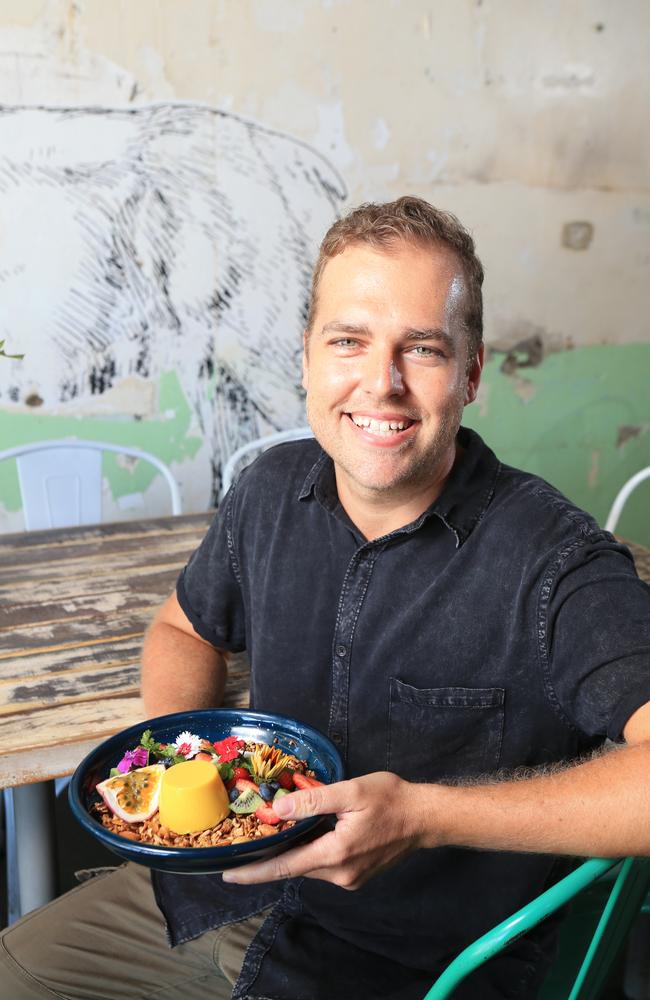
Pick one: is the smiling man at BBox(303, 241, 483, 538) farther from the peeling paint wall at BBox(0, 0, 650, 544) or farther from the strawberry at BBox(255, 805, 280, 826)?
the peeling paint wall at BBox(0, 0, 650, 544)

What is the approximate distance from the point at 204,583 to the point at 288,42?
7.49 feet

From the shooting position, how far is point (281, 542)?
4.38 ft

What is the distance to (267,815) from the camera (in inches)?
35.5

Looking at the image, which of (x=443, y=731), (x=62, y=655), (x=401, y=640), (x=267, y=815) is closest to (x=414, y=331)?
(x=401, y=640)

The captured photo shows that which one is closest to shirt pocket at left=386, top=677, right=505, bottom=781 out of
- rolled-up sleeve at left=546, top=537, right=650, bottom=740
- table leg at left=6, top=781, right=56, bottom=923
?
rolled-up sleeve at left=546, top=537, right=650, bottom=740

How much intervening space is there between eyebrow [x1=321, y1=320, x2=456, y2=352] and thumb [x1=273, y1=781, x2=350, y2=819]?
1.94 ft

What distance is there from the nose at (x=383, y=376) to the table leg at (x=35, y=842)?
85 centimetres

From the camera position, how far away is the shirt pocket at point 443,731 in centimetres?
117

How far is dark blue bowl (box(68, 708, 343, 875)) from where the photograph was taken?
2.73 ft

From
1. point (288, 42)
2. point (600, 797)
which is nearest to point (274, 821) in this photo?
point (600, 797)

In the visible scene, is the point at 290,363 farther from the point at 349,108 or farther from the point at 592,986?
the point at 592,986

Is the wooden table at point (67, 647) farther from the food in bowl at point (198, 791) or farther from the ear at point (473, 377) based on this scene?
the ear at point (473, 377)

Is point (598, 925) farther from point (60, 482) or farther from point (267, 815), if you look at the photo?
point (60, 482)

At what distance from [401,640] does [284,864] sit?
→ 39 cm
